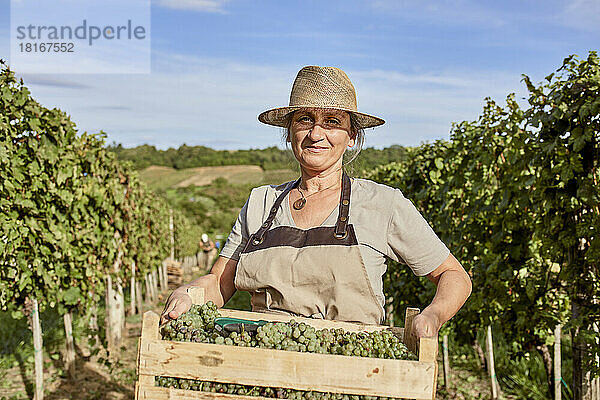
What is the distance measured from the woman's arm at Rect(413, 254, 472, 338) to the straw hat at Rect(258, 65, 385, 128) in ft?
2.39

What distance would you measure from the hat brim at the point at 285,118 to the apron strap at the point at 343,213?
304 mm

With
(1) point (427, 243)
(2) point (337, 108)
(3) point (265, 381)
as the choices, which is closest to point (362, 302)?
(1) point (427, 243)

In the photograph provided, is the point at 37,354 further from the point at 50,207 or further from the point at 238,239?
the point at 238,239

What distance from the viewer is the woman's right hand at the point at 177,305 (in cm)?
192

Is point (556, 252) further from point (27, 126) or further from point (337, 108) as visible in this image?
point (27, 126)

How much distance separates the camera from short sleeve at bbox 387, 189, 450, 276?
7.20ft

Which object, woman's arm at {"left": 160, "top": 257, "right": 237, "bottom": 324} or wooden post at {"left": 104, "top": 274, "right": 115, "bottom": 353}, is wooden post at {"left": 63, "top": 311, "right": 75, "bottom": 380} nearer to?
wooden post at {"left": 104, "top": 274, "right": 115, "bottom": 353}

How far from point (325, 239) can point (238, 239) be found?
1.50 feet

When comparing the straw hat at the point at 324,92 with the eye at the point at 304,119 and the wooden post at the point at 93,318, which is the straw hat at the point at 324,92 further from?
the wooden post at the point at 93,318

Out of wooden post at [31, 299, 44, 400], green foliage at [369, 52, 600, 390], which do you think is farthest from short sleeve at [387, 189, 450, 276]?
wooden post at [31, 299, 44, 400]

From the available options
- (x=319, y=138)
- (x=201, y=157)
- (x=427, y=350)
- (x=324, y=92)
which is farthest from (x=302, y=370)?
(x=201, y=157)

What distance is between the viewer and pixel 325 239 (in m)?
2.20

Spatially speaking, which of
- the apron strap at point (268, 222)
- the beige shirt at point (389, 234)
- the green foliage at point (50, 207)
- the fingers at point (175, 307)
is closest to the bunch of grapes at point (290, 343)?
the fingers at point (175, 307)

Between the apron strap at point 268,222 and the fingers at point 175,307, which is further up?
the apron strap at point 268,222
